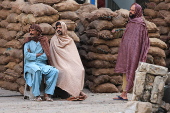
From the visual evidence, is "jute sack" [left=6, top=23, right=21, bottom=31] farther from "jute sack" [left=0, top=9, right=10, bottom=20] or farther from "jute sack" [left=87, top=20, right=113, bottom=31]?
"jute sack" [left=87, top=20, right=113, bottom=31]

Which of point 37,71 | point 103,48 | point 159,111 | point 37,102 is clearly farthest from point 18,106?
point 103,48

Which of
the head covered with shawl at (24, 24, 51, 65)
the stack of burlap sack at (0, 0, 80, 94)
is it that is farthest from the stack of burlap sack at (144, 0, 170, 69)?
the head covered with shawl at (24, 24, 51, 65)

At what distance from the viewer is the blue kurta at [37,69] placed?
19.7ft

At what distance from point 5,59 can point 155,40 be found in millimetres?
3832

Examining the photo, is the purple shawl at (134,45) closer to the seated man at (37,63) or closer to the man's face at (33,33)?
the seated man at (37,63)

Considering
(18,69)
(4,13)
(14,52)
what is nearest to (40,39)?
(18,69)

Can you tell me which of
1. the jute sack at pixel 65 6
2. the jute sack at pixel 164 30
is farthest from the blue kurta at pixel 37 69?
the jute sack at pixel 164 30

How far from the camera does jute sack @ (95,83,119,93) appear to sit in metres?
7.26

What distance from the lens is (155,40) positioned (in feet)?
25.3

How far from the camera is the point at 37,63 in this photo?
623cm

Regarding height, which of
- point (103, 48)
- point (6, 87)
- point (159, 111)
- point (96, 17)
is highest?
point (96, 17)

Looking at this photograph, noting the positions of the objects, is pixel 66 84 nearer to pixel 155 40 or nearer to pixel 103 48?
pixel 103 48

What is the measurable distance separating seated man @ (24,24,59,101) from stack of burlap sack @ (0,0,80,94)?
0.47 m

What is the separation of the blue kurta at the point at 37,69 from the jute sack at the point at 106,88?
1.51 meters
